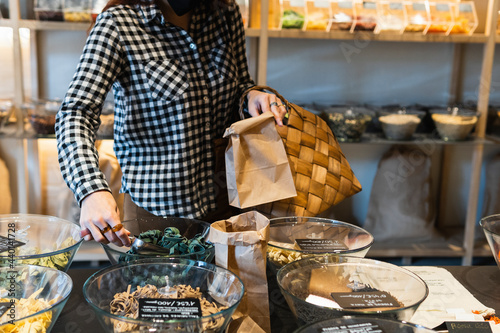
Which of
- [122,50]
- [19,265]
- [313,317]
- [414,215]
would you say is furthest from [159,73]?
[414,215]

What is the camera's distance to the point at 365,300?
0.88m

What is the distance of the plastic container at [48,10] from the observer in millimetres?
2514

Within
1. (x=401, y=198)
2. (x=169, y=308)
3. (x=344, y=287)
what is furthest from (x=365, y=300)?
(x=401, y=198)

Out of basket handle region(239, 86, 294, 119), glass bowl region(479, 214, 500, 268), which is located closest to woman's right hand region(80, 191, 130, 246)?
basket handle region(239, 86, 294, 119)

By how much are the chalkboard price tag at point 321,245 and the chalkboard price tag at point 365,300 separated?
16cm

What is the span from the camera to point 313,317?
2.77ft

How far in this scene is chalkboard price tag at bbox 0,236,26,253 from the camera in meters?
1.06

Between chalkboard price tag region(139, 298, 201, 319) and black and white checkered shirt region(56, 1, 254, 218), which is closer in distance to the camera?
chalkboard price tag region(139, 298, 201, 319)

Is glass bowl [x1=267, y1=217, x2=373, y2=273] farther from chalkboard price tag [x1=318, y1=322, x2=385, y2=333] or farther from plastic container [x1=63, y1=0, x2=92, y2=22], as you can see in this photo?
Result: plastic container [x1=63, y1=0, x2=92, y2=22]

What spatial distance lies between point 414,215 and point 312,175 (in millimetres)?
1806

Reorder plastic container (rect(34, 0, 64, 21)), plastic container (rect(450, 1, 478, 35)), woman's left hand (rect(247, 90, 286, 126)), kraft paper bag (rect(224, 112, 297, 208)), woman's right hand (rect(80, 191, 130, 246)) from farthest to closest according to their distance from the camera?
plastic container (rect(450, 1, 478, 35)) → plastic container (rect(34, 0, 64, 21)) → woman's left hand (rect(247, 90, 286, 126)) → kraft paper bag (rect(224, 112, 297, 208)) → woman's right hand (rect(80, 191, 130, 246))

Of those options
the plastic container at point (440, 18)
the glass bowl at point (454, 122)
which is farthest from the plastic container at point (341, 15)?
the glass bowl at point (454, 122)

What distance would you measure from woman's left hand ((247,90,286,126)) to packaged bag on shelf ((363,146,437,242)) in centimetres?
173

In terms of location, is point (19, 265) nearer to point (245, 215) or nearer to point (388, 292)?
point (245, 215)
